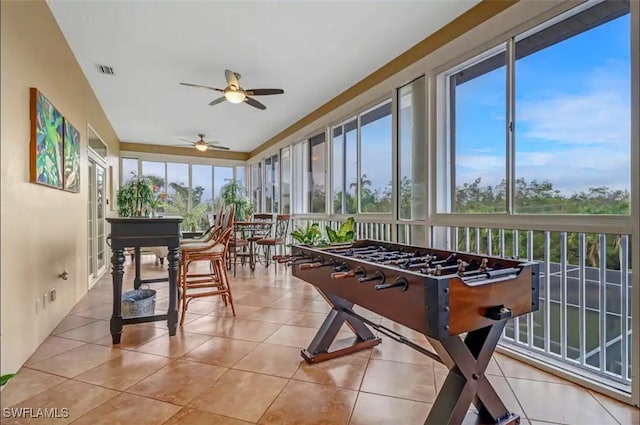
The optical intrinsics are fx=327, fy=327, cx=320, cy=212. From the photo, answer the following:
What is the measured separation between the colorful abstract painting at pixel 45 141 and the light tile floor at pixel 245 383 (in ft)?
4.29

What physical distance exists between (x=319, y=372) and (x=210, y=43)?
313 centimetres

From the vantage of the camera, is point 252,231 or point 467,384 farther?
point 252,231

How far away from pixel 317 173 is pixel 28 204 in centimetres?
400

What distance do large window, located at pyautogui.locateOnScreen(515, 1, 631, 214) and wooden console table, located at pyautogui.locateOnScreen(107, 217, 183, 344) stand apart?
2776mm

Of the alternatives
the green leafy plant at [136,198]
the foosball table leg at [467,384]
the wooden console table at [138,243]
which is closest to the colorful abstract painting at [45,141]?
the wooden console table at [138,243]

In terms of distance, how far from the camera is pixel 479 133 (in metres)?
2.82

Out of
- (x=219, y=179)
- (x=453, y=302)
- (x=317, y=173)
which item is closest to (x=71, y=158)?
(x=317, y=173)

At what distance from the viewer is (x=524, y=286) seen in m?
1.48

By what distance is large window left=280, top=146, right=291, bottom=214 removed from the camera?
6762 millimetres

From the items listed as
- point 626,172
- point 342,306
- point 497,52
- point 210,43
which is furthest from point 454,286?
point 210,43

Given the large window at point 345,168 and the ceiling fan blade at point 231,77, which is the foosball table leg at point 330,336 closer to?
the large window at point 345,168

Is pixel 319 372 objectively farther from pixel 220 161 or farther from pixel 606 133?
pixel 220 161

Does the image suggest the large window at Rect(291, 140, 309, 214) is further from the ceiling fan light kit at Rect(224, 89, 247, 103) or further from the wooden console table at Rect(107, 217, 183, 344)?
the wooden console table at Rect(107, 217, 183, 344)

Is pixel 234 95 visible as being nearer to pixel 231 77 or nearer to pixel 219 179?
pixel 231 77
